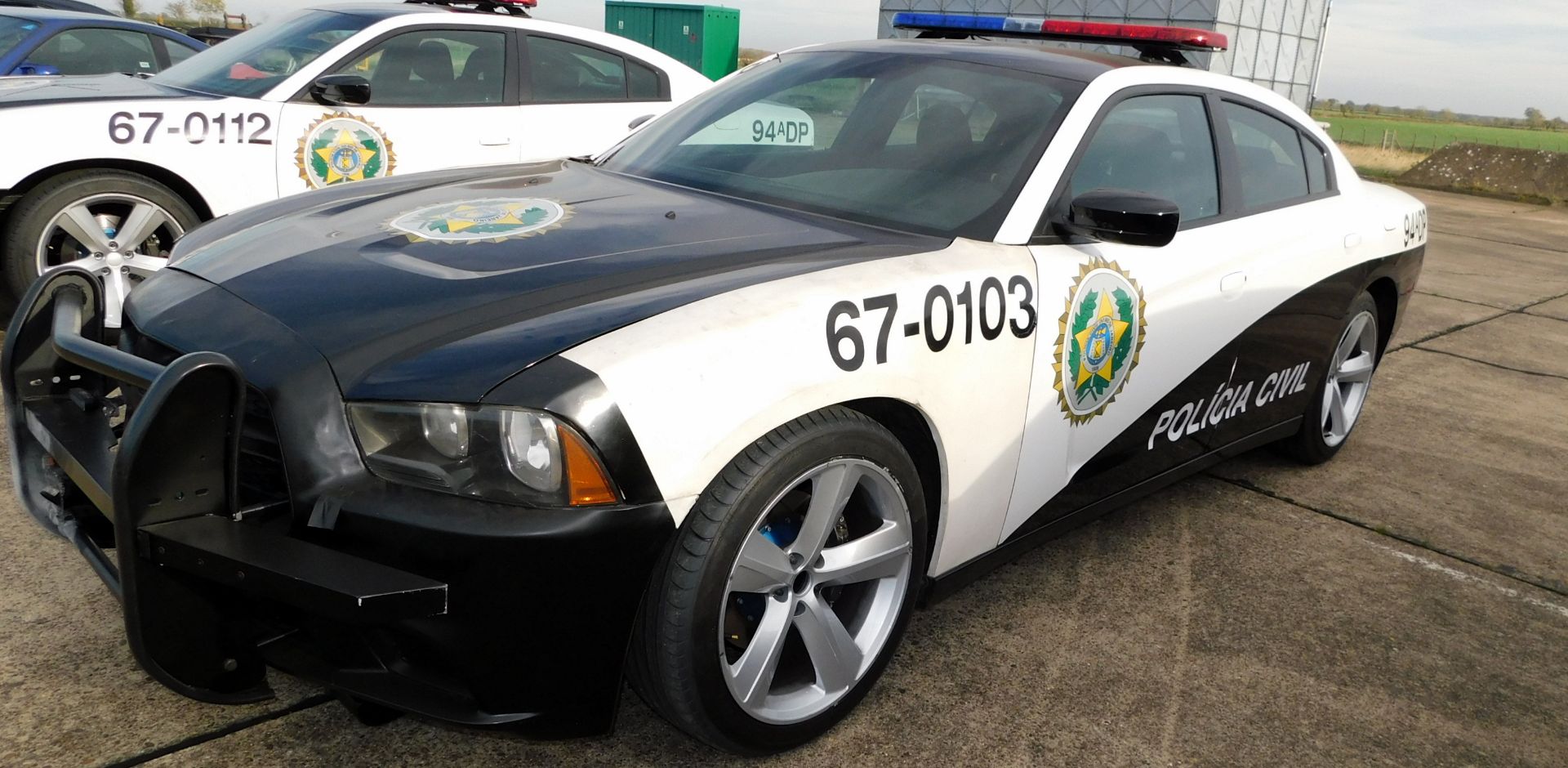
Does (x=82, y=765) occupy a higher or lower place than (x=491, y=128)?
lower

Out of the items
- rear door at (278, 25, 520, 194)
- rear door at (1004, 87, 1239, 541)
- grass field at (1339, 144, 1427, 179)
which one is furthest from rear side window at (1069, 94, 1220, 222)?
grass field at (1339, 144, 1427, 179)

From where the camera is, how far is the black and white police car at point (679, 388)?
197 centimetres

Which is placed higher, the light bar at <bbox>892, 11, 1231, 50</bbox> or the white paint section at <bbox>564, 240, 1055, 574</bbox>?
the light bar at <bbox>892, 11, 1231, 50</bbox>

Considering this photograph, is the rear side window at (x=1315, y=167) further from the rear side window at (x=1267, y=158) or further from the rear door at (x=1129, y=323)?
the rear door at (x=1129, y=323)

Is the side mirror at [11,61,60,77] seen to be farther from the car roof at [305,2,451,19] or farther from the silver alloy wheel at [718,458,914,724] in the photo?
the silver alloy wheel at [718,458,914,724]

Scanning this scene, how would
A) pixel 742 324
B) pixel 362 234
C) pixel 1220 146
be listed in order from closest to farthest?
1. pixel 742 324
2. pixel 362 234
3. pixel 1220 146

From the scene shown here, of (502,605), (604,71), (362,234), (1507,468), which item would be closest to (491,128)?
(604,71)

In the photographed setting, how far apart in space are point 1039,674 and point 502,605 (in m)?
1.50

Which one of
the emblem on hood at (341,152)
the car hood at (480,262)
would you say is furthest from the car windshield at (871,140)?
the emblem on hood at (341,152)

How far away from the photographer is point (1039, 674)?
2938 mm

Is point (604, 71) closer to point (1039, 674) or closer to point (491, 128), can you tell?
point (491, 128)

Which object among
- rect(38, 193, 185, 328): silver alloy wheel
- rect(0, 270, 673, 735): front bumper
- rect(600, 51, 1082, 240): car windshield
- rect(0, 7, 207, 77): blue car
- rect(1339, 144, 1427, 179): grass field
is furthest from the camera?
rect(1339, 144, 1427, 179): grass field

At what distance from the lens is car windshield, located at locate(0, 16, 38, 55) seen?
805cm

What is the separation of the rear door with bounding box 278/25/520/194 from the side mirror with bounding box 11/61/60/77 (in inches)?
135
